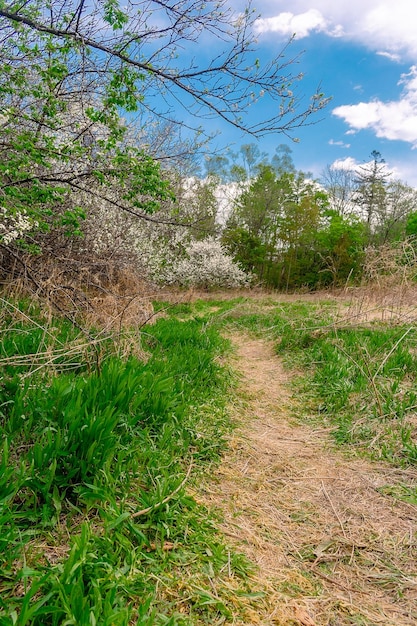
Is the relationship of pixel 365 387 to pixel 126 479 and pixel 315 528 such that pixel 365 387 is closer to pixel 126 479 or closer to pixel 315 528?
pixel 315 528

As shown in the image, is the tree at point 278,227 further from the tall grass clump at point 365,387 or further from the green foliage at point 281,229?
the tall grass clump at point 365,387

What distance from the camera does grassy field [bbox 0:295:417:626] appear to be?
4.35ft

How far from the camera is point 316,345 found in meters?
5.55

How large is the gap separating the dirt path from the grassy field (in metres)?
0.14

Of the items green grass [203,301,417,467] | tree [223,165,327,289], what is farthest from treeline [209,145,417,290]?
green grass [203,301,417,467]

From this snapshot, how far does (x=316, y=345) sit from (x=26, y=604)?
197 inches

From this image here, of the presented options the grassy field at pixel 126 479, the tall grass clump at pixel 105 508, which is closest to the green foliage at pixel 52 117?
the grassy field at pixel 126 479

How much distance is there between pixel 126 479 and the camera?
2.01 m

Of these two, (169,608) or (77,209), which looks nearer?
(169,608)

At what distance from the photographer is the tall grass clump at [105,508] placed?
1.29 m

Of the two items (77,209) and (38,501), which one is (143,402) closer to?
(38,501)

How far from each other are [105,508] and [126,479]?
0.84 ft

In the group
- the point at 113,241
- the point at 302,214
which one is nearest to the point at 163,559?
the point at 113,241

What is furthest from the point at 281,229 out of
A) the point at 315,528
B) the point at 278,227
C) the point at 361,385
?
the point at 315,528
